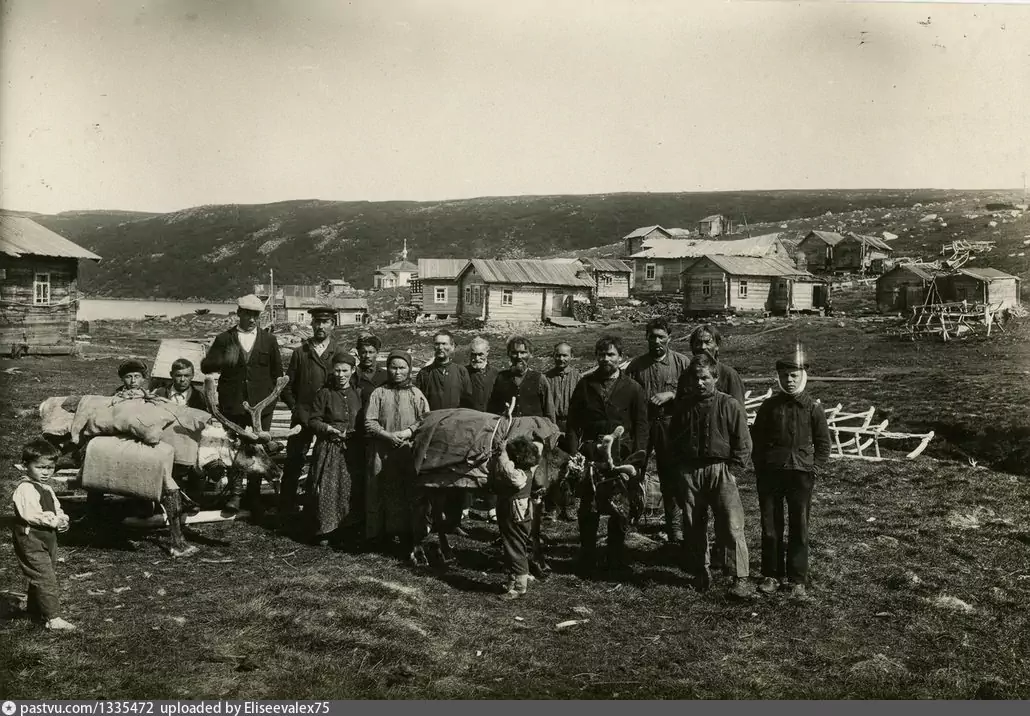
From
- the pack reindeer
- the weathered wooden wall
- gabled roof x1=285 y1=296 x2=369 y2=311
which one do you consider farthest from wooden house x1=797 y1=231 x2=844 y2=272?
the pack reindeer

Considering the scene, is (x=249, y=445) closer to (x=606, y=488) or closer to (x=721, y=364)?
(x=606, y=488)

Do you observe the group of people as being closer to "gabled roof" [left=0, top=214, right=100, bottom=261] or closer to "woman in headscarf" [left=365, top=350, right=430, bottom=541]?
"woman in headscarf" [left=365, top=350, right=430, bottom=541]

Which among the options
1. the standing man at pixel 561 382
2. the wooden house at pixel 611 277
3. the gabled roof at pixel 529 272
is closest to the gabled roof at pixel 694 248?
the wooden house at pixel 611 277

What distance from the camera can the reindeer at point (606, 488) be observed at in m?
5.64

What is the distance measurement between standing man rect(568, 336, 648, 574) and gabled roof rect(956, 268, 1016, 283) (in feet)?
73.3

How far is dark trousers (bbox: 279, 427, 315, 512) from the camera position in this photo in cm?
688

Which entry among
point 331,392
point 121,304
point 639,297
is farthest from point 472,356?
point 639,297

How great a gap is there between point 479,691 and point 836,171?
7713 mm

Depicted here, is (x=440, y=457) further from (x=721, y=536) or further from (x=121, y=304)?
(x=121, y=304)

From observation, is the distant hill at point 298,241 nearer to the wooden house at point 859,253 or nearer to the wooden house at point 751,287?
the wooden house at point 751,287

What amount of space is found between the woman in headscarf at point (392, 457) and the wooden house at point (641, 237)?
31.5 meters

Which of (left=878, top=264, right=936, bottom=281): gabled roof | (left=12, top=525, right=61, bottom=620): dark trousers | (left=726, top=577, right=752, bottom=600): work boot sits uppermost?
(left=878, top=264, right=936, bottom=281): gabled roof

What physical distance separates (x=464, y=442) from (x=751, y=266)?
27.6m

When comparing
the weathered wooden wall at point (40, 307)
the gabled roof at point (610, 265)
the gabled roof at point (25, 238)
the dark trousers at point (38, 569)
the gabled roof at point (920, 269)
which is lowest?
the dark trousers at point (38, 569)
